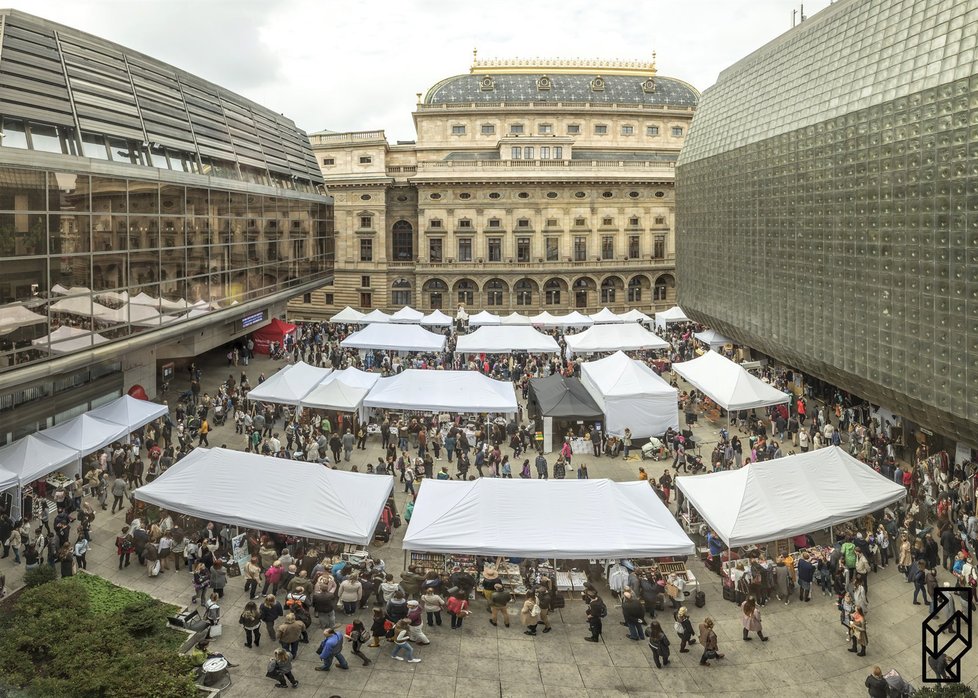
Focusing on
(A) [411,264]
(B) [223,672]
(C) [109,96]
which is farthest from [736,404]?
(A) [411,264]

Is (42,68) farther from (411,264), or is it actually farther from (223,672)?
(411,264)

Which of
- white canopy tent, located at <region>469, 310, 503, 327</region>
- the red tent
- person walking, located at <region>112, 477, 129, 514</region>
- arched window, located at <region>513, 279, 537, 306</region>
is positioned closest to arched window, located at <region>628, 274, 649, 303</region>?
arched window, located at <region>513, 279, 537, 306</region>

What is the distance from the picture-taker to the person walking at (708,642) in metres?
12.3

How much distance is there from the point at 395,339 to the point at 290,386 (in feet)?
36.5

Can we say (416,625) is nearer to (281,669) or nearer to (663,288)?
(281,669)

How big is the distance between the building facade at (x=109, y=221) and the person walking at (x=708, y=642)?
1866cm

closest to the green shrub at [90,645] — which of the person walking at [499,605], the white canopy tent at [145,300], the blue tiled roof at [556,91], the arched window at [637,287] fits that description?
the person walking at [499,605]

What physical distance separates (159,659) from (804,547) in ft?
46.5

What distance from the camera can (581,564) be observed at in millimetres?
15977

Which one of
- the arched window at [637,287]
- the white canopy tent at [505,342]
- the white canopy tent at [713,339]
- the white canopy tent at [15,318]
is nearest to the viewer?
the white canopy tent at [15,318]

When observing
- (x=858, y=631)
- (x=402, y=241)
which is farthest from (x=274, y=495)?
(x=402, y=241)

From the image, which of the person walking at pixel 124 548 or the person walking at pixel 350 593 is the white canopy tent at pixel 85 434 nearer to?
the person walking at pixel 124 548

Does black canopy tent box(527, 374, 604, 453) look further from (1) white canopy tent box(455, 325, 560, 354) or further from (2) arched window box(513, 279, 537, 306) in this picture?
(2) arched window box(513, 279, 537, 306)

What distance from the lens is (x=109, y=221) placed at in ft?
74.2
